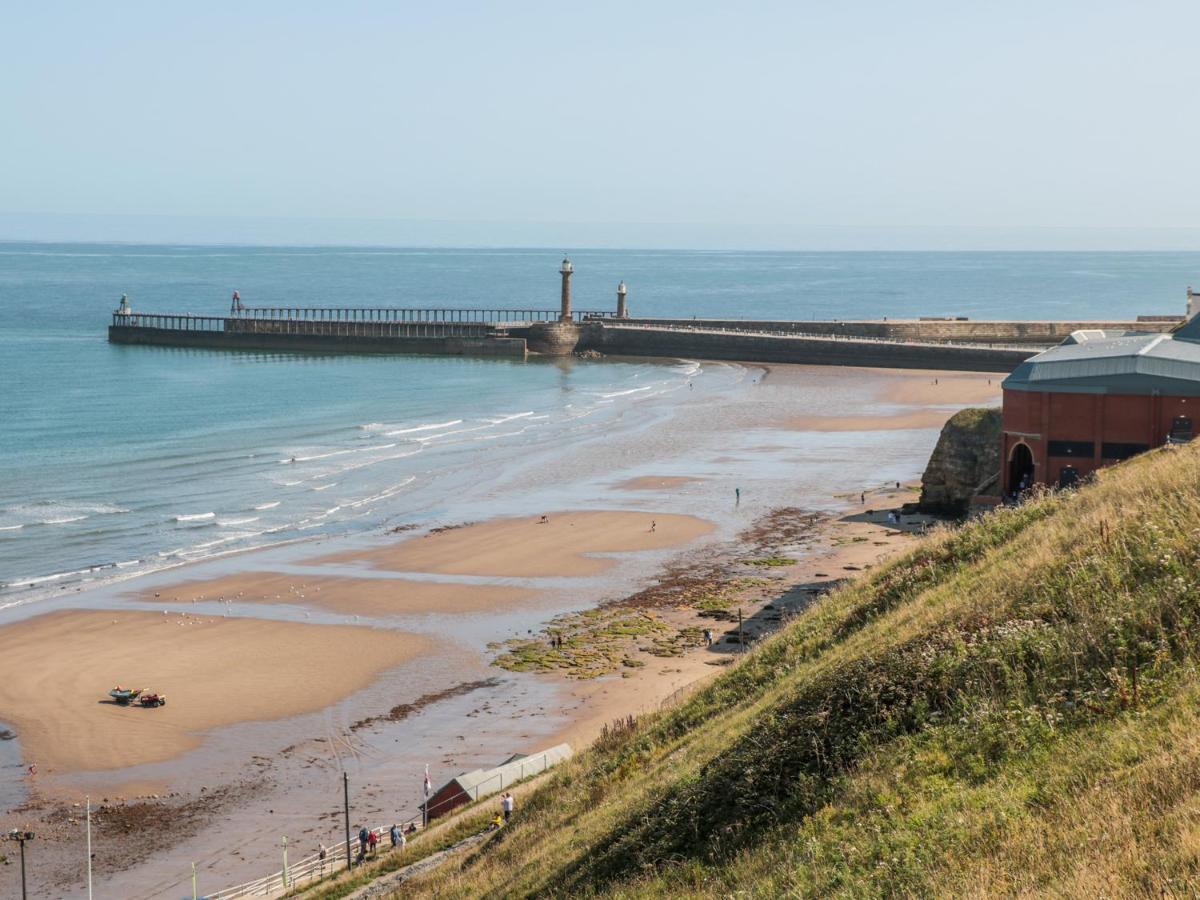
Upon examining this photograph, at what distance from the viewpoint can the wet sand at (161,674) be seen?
27.0 m

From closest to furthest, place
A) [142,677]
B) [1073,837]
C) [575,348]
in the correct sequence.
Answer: [1073,837] < [142,677] < [575,348]

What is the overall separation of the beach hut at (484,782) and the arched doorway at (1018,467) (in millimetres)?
19206

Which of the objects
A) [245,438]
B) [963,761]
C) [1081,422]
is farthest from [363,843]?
[245,438]

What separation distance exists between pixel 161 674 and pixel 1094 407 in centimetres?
2418

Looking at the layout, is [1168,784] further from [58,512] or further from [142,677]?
[58,512]

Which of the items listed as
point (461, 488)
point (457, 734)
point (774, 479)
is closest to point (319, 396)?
point (461, 488)

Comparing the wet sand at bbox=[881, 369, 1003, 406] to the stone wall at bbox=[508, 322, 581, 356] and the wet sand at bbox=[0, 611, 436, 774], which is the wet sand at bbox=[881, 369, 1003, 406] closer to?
the stone wall at bbox=[508, 322, 581, 356]

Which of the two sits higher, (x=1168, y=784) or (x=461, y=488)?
(x=1168, y=784)

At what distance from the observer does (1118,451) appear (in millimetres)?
35844

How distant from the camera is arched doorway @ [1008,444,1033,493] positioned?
37.9 metres

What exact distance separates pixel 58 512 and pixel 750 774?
4002cm

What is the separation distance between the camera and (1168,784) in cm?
889

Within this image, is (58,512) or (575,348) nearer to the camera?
(58,512)

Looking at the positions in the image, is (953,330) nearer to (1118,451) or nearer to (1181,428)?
(1118,451)
